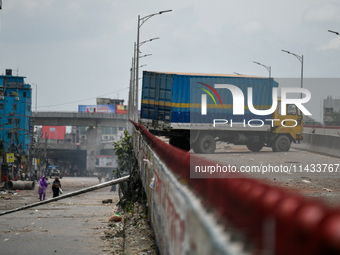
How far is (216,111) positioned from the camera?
942 inches

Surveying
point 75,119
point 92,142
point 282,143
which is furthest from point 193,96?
point 92,142

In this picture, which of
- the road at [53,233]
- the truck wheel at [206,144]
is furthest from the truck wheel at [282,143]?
the road at [53,233]

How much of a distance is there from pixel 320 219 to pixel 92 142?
375 ft

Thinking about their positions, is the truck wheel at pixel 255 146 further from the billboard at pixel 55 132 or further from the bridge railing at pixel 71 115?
the billboard at pixel 55 132

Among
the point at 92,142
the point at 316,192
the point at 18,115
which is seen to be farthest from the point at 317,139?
the point at 92,142

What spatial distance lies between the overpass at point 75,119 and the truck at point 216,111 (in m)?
75.7

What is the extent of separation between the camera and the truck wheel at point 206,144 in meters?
23.2

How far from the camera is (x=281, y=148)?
24.9 metres

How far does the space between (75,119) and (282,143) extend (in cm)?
8183

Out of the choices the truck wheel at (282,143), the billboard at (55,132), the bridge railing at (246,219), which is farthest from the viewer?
the billboard at (55,132)

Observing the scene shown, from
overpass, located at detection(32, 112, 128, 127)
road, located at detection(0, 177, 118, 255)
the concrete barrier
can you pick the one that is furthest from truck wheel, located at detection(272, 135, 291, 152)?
overpass, located at detection(32, 112, 128, 127)

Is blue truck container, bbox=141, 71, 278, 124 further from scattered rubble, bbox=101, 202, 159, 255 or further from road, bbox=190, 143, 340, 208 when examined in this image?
scattered rubble, bbox=101, 202, 159, 255

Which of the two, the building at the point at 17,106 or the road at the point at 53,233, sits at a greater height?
the building at the point at 17,106

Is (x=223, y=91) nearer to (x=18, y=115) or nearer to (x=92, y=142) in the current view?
(x=18, y=115)
